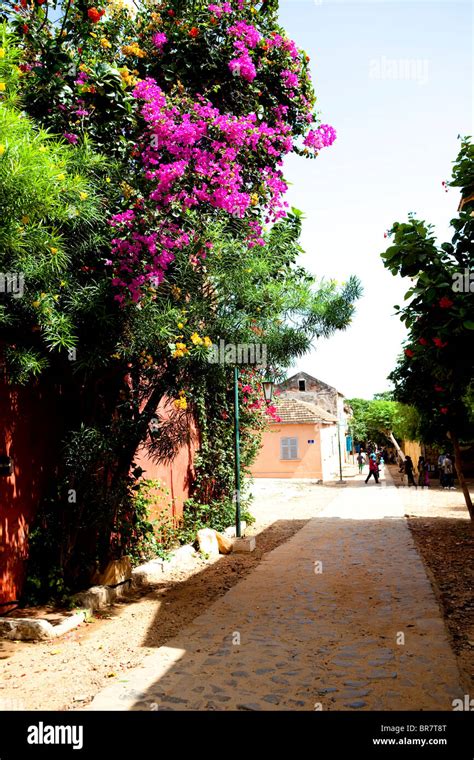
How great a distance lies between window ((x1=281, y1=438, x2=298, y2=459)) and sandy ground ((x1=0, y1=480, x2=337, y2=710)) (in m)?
20.9

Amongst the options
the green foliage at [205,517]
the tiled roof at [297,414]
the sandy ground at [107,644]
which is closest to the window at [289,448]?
the tiled roof at [297,414]

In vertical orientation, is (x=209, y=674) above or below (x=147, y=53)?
below

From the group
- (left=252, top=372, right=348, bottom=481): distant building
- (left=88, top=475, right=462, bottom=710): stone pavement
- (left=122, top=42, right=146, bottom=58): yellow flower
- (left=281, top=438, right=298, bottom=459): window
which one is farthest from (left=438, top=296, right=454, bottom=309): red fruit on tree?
(left=281, top=438, right=298, bottom=459): window

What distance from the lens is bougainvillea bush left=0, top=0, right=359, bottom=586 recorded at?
233 inches

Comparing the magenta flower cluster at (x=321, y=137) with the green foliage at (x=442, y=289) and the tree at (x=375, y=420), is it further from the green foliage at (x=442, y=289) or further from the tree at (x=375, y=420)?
the tree at (x=375, y=420)

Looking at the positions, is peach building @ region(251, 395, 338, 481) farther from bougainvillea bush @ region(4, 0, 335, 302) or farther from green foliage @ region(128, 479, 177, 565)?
bougainvillea bush @ region(4, 0, 335, 302)

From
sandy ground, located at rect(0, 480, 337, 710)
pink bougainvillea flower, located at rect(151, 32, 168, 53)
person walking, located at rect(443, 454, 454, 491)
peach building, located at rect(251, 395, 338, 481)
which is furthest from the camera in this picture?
peach building, located at rect(251, 395, 338, 481)

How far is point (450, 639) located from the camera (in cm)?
523

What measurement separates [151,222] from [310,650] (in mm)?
4511

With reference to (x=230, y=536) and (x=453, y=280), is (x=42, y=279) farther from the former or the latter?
(x=230, y=536)

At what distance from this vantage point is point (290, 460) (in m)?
30.7

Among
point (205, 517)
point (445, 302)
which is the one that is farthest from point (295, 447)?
point (445, 302)

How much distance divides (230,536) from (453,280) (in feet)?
24.6
